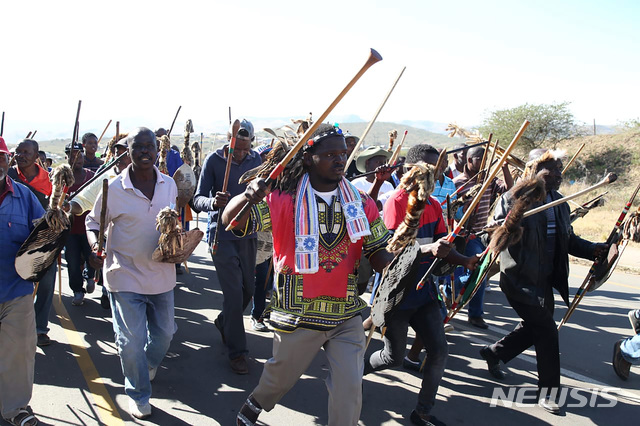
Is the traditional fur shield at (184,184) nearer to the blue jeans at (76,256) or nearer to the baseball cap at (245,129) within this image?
A: the baseball cap at (245,129)

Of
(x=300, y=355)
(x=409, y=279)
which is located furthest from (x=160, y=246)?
(x=409, y=279)

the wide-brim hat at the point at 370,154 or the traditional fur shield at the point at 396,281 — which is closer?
the traditional fur shield at the point at 396,281

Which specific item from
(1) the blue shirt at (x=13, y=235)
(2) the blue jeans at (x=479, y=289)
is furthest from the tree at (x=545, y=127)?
(1) the blue shirt at (x=13, y=235)

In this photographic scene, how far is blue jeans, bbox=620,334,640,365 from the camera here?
16.0 ft

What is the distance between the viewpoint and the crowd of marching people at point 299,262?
317 centimetres

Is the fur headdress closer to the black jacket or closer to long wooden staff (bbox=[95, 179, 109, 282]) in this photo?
the black jacket

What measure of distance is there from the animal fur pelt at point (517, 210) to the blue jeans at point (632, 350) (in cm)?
196

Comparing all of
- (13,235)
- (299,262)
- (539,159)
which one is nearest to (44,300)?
(13,235)

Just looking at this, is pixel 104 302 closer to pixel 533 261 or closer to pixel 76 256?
pixel 76 256

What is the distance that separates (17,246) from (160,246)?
955mm

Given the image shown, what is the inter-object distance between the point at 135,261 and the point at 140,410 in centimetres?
112

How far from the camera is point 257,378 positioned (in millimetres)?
4738

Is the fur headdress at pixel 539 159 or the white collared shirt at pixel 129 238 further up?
the fur headdress at pixel 539 159

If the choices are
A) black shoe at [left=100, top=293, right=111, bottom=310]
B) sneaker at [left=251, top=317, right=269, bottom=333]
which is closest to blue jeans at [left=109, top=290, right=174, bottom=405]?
sneaker at [left=251, top=317, right=269, bottom=333]
